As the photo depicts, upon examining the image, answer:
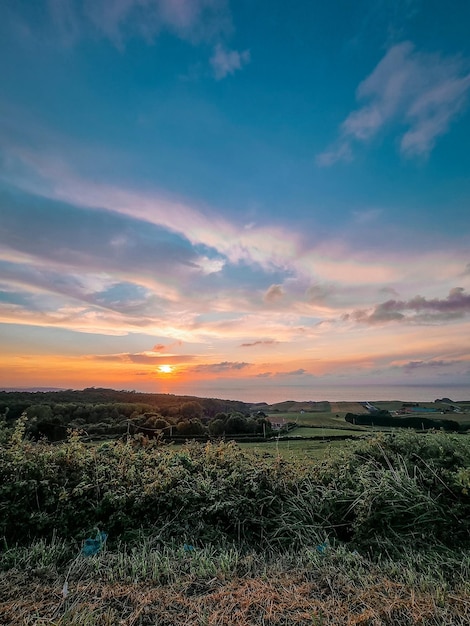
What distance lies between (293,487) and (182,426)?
434 centimetres

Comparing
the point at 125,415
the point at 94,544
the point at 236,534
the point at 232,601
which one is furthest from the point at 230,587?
the point at 125,415

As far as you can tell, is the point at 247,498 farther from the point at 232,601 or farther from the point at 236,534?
the point at 232,601

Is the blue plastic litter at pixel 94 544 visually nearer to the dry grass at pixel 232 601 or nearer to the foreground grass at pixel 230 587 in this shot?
the foreground grass at pixel 230 587

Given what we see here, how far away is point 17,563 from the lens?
3324 mm

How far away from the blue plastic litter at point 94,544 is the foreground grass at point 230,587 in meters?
0.14

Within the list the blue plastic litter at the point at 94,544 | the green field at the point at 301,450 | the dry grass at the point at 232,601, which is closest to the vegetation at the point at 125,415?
the green field at the point at 301,450

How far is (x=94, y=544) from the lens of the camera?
12.2 feet

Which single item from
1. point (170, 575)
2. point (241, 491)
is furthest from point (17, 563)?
point (241, 491)

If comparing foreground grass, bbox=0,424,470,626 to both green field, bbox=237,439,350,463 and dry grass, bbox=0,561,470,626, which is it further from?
green field, bbox=237,439,350,463

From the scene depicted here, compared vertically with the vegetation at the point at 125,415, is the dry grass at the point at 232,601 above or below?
below

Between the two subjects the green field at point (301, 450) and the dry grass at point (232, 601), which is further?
the green field at point (301, 450)

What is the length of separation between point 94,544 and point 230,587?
171 cm

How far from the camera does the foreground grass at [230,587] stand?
2.42 metres

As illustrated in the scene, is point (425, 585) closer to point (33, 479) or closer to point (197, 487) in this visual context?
point (197, 487)
